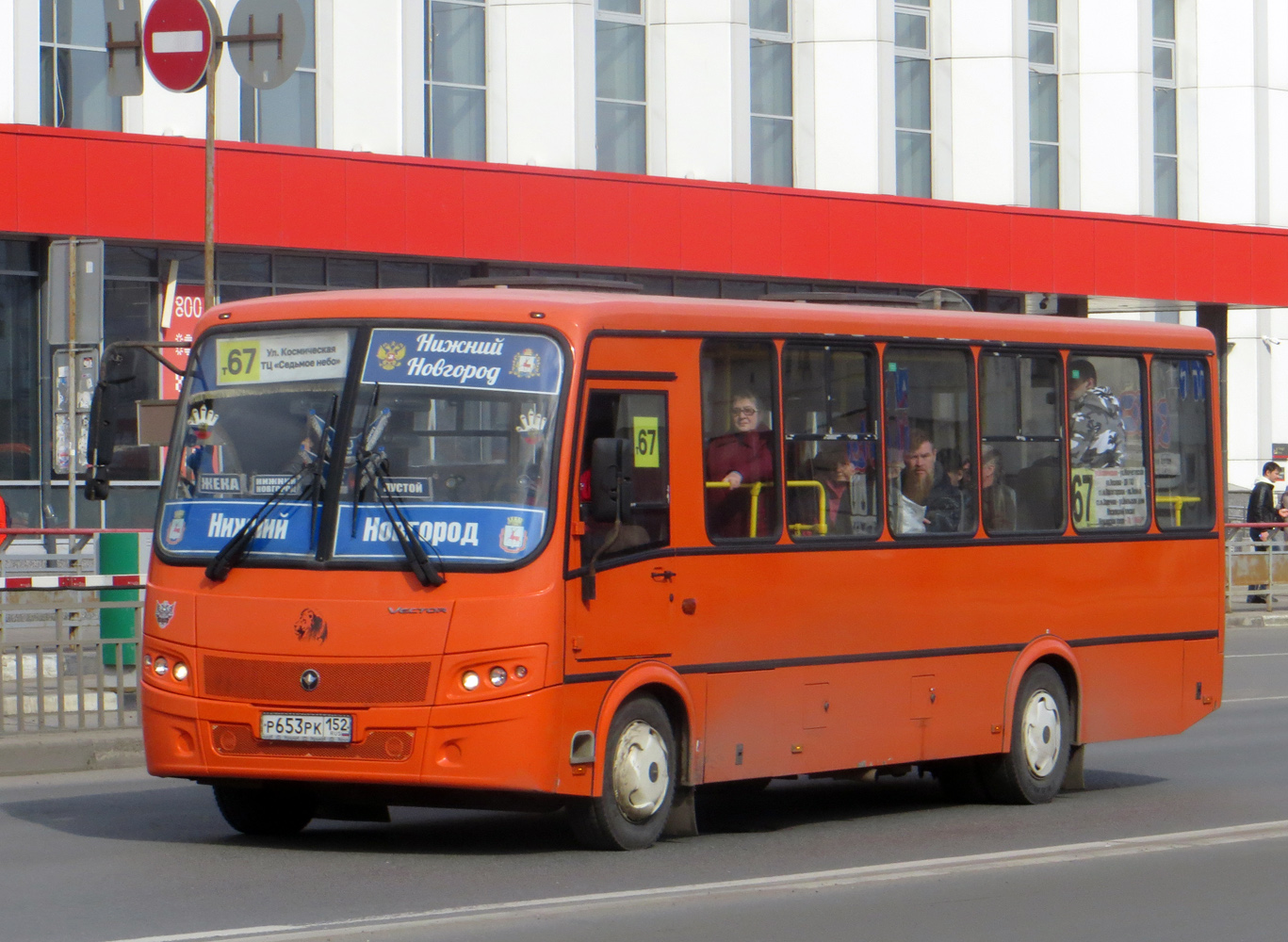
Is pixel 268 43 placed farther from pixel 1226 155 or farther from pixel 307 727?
pixel 1226 155

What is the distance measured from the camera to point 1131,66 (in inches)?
1403

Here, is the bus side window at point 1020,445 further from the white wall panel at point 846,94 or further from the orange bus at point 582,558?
the white wall panel at point 846,94

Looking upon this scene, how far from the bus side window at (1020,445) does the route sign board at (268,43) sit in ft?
25.5

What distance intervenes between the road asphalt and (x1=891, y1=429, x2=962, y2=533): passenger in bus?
482 centimetres

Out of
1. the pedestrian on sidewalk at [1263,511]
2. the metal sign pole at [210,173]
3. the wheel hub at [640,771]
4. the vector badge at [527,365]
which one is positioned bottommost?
the wheel hub at [640,771]

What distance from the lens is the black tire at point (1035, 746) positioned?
1214 centimetres

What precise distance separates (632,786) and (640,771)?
0.07 meters

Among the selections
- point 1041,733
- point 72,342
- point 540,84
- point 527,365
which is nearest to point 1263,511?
point 540,84

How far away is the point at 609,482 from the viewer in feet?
31.1

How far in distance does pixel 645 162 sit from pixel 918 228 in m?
4.32

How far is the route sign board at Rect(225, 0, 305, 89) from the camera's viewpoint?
1785 centimetres

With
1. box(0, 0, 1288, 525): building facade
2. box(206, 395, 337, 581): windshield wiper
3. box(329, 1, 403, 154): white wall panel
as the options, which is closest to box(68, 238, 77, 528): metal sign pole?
box(0, 0, 1288, 525): building facade

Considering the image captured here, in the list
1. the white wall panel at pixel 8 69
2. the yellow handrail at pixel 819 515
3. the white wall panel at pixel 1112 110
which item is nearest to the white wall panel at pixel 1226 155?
the white wall panel at pixel 1112 110

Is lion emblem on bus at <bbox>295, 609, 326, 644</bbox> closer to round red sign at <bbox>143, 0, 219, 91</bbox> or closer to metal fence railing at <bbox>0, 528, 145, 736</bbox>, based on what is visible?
metal fence railing at <bbox>0, 528, 145, 736</bbox>
